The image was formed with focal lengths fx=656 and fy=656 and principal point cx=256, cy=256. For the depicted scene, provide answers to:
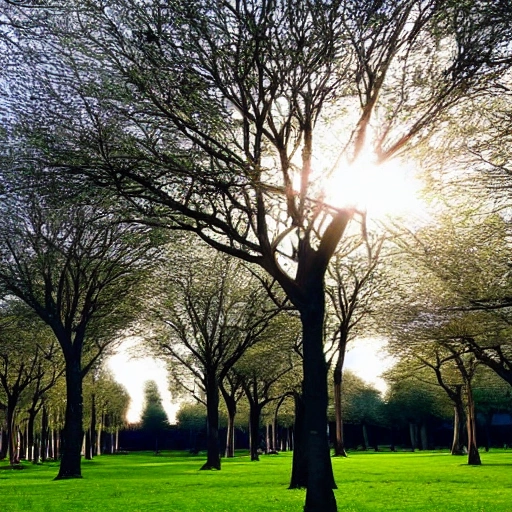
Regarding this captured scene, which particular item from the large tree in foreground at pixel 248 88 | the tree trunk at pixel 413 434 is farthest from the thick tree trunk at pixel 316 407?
the tree trunk at pixel 413 434

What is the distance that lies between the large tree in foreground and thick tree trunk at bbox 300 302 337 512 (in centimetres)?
4

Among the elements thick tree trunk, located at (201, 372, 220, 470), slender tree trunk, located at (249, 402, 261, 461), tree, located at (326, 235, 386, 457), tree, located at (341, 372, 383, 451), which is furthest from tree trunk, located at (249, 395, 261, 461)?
tree, located at (341, 372, 383, 451)

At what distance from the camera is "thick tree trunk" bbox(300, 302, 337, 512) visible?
1712 cm

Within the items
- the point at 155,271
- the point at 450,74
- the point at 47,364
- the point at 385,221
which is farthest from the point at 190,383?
the point at 450,74

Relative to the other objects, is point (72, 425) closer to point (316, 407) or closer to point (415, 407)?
point (316, 407)

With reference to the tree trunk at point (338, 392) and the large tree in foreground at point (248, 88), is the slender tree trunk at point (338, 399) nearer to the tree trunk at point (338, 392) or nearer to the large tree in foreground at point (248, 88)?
the tree trunk at point (338, 392)

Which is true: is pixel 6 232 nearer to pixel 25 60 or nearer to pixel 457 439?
pixel 25 60

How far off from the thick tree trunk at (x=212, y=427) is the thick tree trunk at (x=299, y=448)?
21973mm

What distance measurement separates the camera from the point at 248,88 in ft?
60.9

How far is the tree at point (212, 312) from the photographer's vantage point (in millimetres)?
46562

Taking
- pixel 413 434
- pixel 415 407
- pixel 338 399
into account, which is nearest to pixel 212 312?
pixel 338 399

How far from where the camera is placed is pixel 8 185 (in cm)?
2108

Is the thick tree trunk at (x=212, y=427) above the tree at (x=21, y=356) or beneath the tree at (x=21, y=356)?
beneath

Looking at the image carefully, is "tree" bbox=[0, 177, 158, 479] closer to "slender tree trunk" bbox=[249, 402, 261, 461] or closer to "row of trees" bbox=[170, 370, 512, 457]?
"slender tree trunk" bbox=[249, 402, 261, 461]
